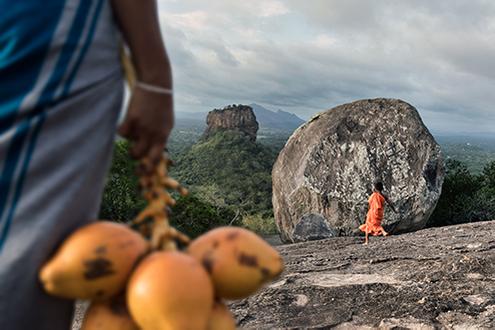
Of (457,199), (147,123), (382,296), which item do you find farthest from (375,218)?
(457,199)

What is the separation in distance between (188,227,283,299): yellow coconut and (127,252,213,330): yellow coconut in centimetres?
4

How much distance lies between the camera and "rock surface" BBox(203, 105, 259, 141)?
170ft

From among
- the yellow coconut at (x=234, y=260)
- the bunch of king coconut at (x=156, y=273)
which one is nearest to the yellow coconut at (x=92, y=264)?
the bunch of king coconut at (x=156, y=273)

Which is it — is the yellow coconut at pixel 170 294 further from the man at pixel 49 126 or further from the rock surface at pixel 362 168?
the rock surface at pixel 362 168

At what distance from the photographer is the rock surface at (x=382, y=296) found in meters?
3.10

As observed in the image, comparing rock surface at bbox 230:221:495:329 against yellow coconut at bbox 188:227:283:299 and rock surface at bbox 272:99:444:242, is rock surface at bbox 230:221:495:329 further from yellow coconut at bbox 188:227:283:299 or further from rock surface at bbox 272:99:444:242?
rock surface at bbox 272:99:444:242

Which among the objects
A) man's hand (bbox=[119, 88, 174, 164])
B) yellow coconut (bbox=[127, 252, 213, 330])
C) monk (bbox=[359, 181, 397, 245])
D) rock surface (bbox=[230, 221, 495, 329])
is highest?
man's hand (bbox=[119, 88, 174, 164])

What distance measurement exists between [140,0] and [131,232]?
0.44 metres

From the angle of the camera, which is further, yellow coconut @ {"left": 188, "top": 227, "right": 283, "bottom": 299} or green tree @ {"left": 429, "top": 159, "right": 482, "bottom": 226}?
green tree @ {"left": 429, "top": 159, "right": 482, "bottom": 226}

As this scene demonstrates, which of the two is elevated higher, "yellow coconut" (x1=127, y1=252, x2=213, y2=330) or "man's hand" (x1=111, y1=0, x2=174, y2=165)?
"man's hand" (x1=111, y1=0, x2=174, y2=165)

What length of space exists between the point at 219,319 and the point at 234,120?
51446 mm

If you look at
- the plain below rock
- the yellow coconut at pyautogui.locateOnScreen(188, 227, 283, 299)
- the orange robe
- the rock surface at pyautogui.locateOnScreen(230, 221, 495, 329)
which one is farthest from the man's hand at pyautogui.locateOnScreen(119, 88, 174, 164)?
the plain below rock

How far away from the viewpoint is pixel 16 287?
40.0 inches

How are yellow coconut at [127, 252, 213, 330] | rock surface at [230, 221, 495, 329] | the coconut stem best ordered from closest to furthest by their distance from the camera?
1. yellow coconut at [127, 252, 213, 330]
2. the coconut stem
3. rock surface at [230, 221, 495, 329]
